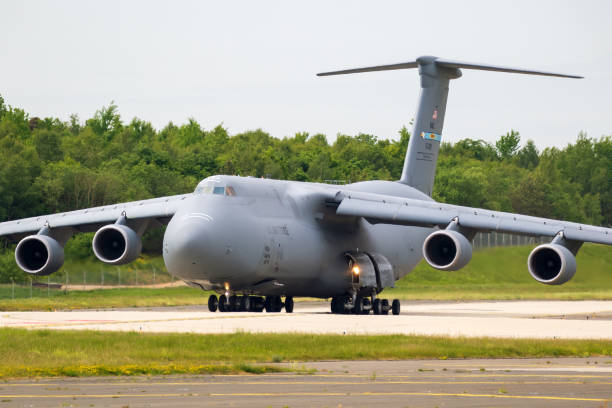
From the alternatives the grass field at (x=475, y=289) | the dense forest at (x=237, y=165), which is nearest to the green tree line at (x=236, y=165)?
the dense forest at (x=237, y=165)

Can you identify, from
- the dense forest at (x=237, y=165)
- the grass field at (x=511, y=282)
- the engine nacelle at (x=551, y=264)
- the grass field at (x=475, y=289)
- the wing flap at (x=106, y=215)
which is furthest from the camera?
the dense forest at (x=237, y=165)

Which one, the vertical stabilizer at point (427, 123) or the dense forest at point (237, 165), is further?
the dense forest at point (237, 165)

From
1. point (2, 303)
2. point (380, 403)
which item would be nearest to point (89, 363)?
point (380, 403)

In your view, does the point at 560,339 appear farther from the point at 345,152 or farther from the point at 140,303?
the point at 345,152

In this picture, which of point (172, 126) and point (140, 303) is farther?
point (172, 126)

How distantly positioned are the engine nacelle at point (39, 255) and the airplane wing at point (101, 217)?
0.68 metres

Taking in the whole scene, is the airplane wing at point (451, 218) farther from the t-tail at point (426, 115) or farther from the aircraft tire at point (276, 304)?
the t-tail at point (426, 115)

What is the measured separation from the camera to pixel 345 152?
3878 inches

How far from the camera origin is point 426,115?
3741 centimetres

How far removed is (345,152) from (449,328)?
7587 centimetres

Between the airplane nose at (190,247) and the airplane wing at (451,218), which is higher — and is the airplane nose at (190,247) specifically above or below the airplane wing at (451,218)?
below

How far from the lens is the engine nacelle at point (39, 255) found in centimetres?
3044

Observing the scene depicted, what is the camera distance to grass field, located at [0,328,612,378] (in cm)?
1506

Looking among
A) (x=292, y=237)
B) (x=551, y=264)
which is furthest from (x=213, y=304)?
(x=551, y=264)
